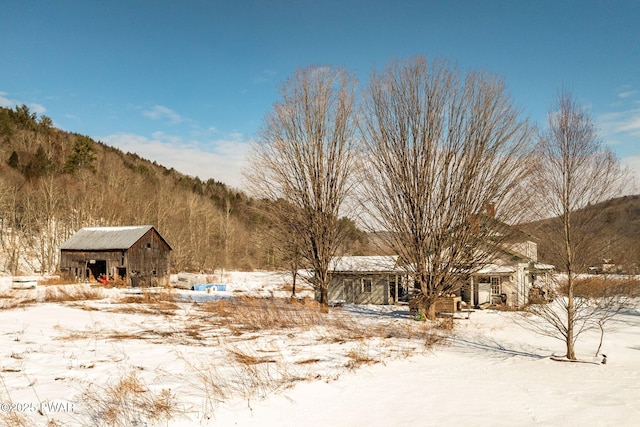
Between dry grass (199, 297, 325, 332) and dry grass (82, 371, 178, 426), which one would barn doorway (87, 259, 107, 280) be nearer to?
dry grass (199, 297, 325, 332)

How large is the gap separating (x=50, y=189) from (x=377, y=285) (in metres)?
45.1

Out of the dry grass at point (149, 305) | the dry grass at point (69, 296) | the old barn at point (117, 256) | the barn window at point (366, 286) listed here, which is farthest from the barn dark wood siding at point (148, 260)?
the barn window at point (366, 286)

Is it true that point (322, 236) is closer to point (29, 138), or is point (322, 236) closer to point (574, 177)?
point (574, 177)

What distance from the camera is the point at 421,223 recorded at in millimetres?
16328

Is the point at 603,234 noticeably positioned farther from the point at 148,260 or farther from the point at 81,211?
the point at 81,211

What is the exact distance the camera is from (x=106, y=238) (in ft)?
128

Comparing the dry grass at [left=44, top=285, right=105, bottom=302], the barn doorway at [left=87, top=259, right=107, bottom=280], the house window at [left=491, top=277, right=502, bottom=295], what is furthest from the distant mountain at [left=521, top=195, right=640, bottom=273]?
the barn doorway at [left=87, top=259, right=107, bottom=280]

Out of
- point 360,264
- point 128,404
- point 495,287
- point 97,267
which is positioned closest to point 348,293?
point 360,264

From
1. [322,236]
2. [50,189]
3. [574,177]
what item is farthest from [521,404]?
[50,189]

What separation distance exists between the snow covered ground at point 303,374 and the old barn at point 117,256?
21.0 meters

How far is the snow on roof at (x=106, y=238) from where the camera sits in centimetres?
3781

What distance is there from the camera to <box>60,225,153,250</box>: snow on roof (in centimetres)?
3781

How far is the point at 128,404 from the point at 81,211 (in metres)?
55.8

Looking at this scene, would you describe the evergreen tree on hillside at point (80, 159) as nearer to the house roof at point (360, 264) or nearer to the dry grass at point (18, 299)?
the dry grass at point (18, 299)
